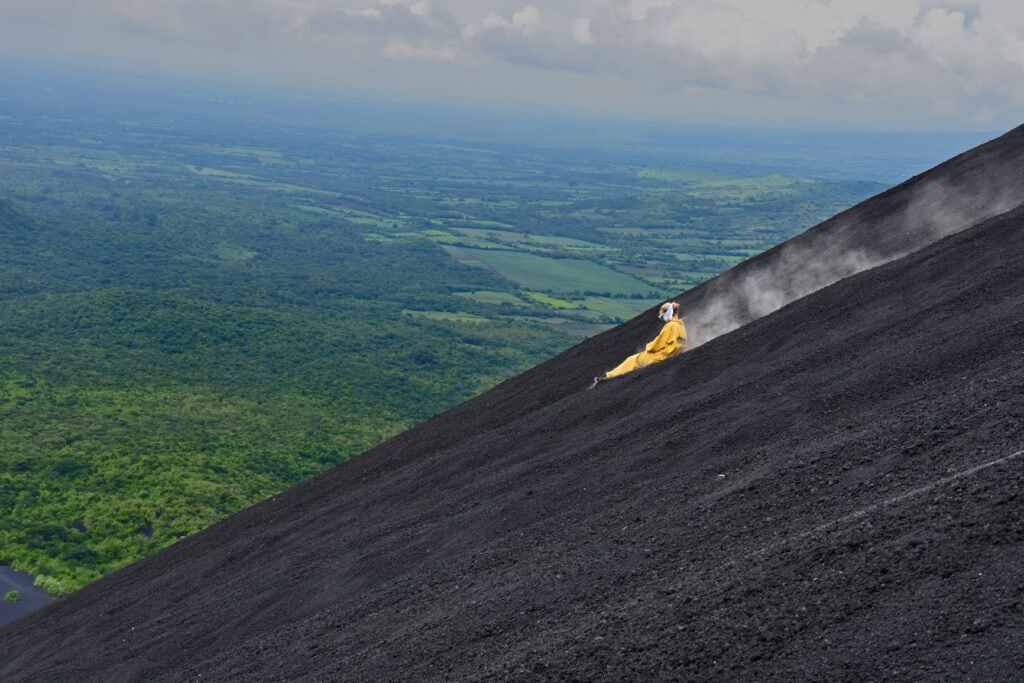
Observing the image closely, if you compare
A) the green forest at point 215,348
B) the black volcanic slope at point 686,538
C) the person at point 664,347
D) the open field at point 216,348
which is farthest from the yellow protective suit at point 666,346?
the open field at point 216,348

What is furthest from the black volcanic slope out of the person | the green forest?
the green forest

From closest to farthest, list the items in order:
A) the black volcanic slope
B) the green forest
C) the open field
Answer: the black volcanic slope, the green forest, the open field

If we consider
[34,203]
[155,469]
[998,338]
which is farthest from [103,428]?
[34,203]

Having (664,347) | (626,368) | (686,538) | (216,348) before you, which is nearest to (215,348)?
(216,348)

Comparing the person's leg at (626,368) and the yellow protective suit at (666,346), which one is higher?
the yellow protective suit at (666,346)

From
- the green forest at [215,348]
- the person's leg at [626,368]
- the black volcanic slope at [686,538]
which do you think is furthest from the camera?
the green forest at [215,348]

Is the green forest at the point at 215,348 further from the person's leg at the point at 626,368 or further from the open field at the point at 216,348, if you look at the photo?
the person's leg at the point at 626,368

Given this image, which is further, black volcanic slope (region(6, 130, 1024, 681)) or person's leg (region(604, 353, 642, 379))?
person's leg (region(604, 353, 642, 379))

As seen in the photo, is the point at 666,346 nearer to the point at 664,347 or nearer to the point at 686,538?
the point at 664,347

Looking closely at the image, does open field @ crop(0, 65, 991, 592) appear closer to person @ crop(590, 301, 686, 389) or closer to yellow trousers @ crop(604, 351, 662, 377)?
yellow trousers @ crop(604, 351, 662, 377)

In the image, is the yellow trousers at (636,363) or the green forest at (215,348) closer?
the yellow trousers at (636,363)
